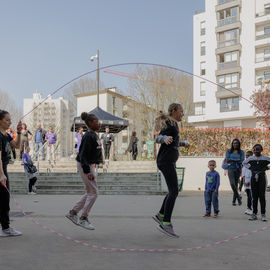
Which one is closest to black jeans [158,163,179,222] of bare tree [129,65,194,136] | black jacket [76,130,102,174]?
black jacket [76,130,102,174]

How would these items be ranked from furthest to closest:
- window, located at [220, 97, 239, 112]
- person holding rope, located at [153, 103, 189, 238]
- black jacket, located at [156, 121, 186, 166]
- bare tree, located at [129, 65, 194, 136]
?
window, located at [220, 97, 239, 112] → bare tree, located at [129, 65, 194, 136] → black jacket, located at [156, 121, 186, 166] → person holding rope, located at [153, 103, 189, 238]

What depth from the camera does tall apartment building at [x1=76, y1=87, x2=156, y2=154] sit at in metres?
36.5

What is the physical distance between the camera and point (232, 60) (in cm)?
3884

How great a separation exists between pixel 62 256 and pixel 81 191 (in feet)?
27.1

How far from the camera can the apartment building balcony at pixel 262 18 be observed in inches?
1415

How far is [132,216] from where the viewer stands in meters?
6.66

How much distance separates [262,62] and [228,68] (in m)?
3.89

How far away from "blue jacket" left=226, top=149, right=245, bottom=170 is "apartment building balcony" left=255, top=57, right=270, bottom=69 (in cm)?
3049

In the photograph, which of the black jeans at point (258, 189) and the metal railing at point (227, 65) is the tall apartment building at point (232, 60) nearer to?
the metal railing at point (227, 65)

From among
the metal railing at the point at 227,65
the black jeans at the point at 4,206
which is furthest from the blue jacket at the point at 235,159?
the metal railing at the point at 227,65

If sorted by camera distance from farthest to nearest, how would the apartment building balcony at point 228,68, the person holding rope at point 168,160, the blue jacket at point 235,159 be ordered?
the apartment building balcony at point 228,68
the blue jacket at point 235,159
the person holding rope at point 168,160

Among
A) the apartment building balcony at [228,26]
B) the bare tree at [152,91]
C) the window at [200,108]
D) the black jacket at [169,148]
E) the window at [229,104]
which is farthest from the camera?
the window at [200,108]

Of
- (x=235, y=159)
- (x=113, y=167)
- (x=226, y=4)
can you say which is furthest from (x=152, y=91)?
(x=235, y=159)

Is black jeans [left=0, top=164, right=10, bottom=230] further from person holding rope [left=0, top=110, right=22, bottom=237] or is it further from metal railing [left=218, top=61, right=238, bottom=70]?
metal railing [left=218, top=61, right=238, bottom=70]
